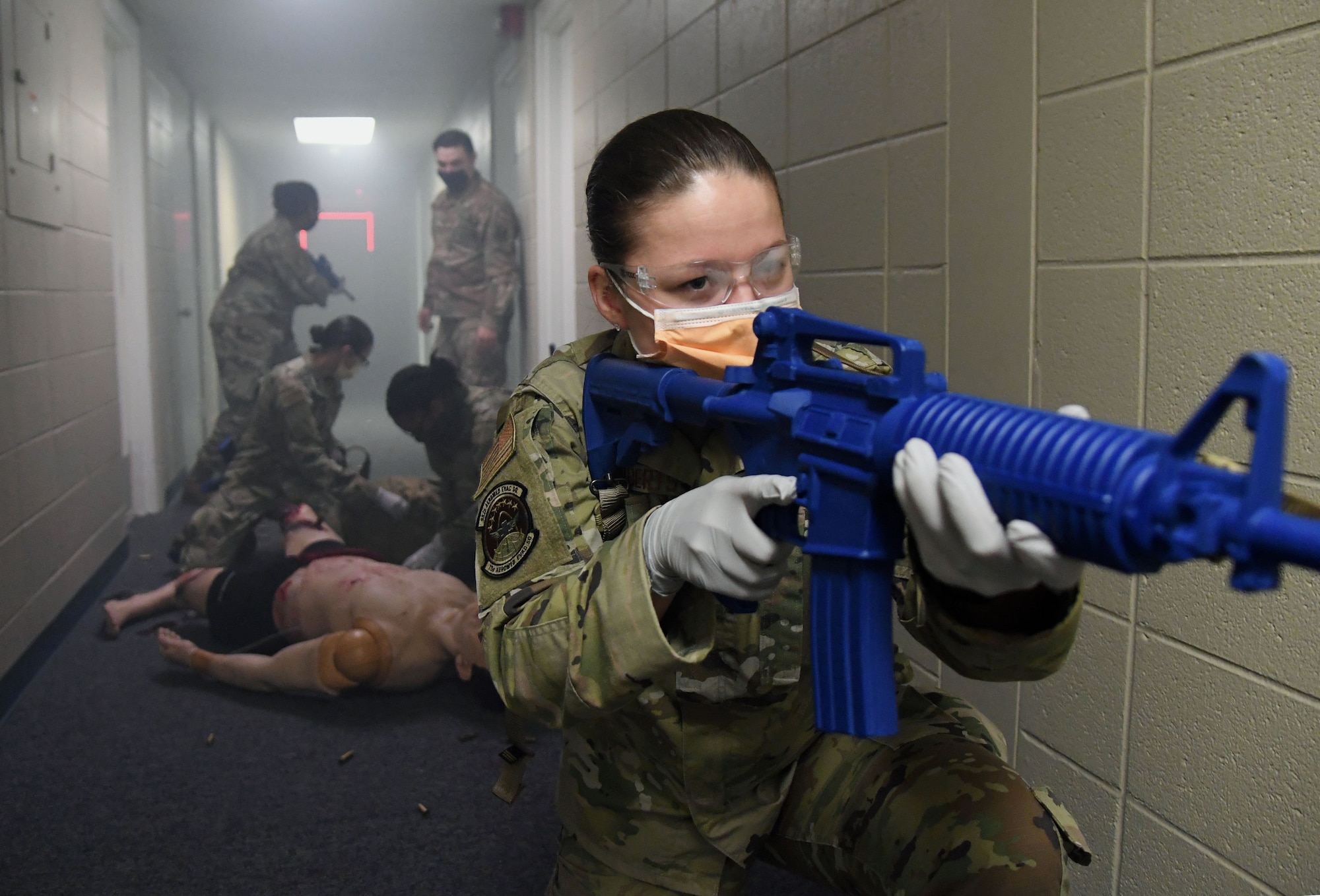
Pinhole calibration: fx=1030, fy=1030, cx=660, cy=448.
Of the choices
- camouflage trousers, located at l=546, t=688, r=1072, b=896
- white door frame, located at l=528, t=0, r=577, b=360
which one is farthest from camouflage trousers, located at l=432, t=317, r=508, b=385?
camouflage trousers, located at l=546, t=688, r=1072, b=896

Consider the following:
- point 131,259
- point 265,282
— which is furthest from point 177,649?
point 131,259

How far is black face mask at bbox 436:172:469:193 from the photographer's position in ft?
10.6

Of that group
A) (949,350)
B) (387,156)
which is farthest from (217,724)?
(949,350)

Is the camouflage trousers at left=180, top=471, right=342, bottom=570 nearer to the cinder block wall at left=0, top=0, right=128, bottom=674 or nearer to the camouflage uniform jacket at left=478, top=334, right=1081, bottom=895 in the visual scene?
the cinder block wall at left=0, top=0, right=128, bottom=674

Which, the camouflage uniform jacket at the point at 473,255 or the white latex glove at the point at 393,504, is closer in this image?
the white latex glove at the point at 393,504

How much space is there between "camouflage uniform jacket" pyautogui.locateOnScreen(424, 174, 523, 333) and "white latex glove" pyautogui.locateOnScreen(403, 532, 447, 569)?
71 centimetres

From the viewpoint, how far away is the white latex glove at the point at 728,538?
2.98 ft

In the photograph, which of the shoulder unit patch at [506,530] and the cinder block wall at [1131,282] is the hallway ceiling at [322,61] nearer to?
the cinder block wall at [1131,282]

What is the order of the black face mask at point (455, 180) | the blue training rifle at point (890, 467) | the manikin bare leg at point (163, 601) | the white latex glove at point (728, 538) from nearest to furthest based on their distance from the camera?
1. the blue training rifle at point (890, 467)
2. the white latex glove at point (728, 538)
3. the manikin bare leg at point (163, 601)
4. the black face mask at point (455, 180)

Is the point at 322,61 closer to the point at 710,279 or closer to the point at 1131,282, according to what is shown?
the point at 710,279

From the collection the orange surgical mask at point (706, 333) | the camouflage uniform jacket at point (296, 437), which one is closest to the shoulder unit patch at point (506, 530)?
the orange surgical mask at point (706, 333)

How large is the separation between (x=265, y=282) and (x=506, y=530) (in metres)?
2.25

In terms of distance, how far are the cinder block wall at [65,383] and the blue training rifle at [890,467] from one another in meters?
2.20

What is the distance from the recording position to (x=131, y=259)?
3.16 meters
